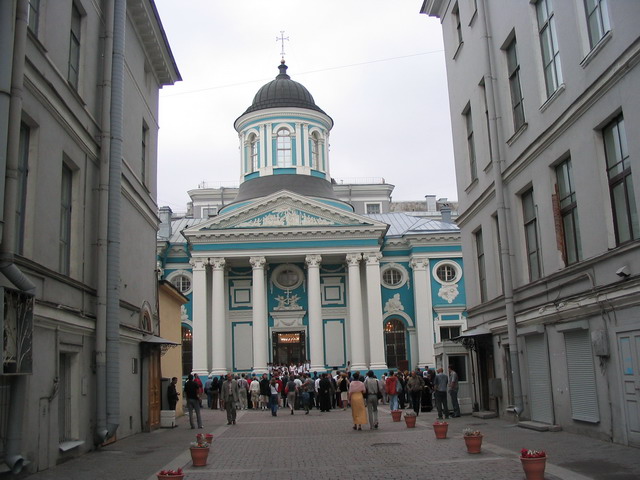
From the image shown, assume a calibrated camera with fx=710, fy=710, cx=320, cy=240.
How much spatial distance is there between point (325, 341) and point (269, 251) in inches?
265

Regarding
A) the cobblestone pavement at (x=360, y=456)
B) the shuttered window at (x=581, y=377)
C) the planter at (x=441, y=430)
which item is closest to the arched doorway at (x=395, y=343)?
the cobblestone pavement at (x=360, y=456)

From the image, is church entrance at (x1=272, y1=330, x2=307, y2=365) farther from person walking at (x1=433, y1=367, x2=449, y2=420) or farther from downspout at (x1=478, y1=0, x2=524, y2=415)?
downspout at (x1=478, y1=0, x2=524, y2=415)

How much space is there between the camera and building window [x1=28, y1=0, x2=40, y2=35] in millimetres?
11984

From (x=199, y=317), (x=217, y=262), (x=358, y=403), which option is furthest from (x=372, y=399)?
(x=217, y=262)

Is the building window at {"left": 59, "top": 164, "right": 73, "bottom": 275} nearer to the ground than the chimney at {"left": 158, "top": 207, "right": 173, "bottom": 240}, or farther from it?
nearer to the ground

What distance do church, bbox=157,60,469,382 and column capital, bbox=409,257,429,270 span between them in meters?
0.06

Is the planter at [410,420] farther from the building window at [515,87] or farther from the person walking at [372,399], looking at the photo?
the building window at [515,87]

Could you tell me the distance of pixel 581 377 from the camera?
14.3 meters

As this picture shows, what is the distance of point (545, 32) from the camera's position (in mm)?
15828

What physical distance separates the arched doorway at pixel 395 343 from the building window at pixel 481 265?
22422mm

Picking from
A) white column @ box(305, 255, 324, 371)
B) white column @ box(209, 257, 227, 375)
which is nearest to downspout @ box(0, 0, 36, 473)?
white column @ box(209, 257, 227, 375)

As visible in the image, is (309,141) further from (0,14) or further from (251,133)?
(0,14)

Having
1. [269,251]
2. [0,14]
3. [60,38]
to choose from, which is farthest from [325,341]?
[0,14]

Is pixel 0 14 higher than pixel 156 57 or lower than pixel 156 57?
lower
